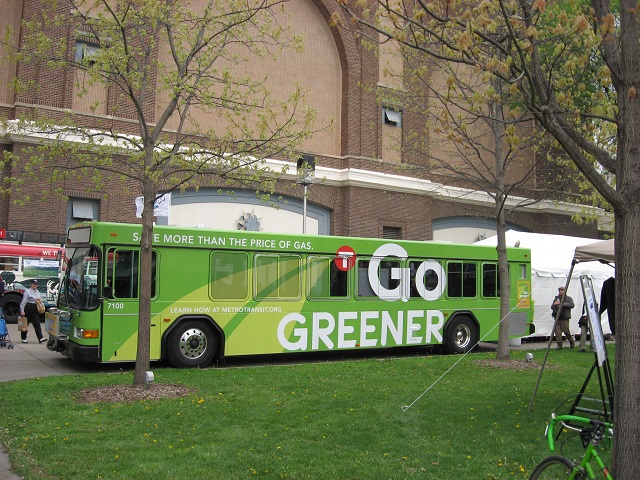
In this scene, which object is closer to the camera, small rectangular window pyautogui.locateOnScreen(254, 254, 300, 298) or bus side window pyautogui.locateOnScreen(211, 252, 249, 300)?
bus side window pyautogui.locateOnScreen(211, 252, 249, 300)

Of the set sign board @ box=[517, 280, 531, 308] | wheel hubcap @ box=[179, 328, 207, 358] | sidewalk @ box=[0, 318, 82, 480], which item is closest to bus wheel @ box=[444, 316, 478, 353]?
sign board @ box=[517, 280, 531, 308]

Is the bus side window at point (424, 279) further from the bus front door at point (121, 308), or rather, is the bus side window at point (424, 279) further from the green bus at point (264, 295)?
the bus front door at point (121, 308)

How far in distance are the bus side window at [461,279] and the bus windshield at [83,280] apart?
28.6 feet

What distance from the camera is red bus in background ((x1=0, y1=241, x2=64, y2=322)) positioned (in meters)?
20.2

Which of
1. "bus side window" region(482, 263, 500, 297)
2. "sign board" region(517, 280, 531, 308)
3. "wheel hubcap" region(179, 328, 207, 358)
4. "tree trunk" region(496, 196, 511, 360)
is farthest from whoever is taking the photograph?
"sign board" region(517, 280, 531, 308)

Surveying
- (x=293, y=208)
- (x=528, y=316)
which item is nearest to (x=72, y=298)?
(x=528, y=316)

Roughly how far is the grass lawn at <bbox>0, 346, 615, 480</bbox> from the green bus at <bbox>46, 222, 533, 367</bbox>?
4.78 ft

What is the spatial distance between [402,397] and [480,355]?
21.6ft

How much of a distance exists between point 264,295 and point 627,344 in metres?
9.62

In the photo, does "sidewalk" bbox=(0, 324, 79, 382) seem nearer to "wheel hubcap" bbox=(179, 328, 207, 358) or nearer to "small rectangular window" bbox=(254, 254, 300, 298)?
"wheel hubcap" bbox=(179, 328, 207, 358)

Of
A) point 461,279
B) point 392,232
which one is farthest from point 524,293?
point 392,232

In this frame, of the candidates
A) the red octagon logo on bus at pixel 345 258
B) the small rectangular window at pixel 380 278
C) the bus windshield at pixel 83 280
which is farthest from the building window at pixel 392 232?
the bus windshield at pixel 83 280

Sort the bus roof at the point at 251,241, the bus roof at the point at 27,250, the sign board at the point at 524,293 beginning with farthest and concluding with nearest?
the bus roof at the point at 27,250 → the sign board at the point at 524,293 → the bus roof at the point at 251,241

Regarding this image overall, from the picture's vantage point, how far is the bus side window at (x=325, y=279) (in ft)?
47.3
